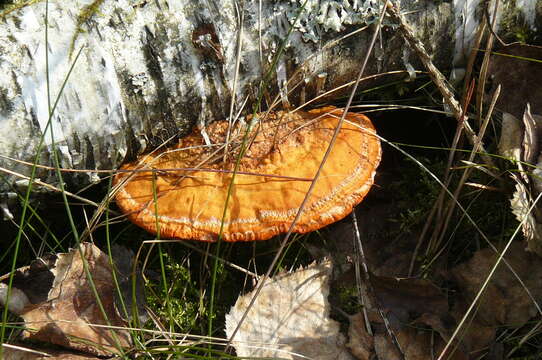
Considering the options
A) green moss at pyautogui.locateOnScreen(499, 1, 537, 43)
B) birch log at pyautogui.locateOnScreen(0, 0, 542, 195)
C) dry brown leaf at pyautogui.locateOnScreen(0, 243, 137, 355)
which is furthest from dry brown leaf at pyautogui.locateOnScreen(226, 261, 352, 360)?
green moss at pyautogui.locateOnScreen(499, 1, 537, 43)

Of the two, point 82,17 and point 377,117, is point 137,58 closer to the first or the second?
point 82,17

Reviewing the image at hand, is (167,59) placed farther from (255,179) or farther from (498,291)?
(498,291)

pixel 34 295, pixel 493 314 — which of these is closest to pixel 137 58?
pixel 34 295

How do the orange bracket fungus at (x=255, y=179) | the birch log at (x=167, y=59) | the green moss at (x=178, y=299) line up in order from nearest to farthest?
the birch log at (x=167, y=59) < the orange bracket fungus at (x=255, y=179) < the green moss at (x=178, y=299)

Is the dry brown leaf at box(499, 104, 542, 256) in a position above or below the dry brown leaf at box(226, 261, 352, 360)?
above

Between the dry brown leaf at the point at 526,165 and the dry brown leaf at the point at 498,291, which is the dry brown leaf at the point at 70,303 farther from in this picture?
the dry brown leaf at the point at 526,165

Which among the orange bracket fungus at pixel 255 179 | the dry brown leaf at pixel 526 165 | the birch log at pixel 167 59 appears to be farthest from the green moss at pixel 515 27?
the orange bracket fungus at pixel 255 179

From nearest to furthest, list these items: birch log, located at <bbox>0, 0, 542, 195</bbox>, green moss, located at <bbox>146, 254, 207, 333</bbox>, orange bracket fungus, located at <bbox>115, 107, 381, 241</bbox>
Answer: birch log, located at <bbox>0, 0, 542, 195</bbox> < orange bracket fungus, located at <bbox>115, 107, 381, 241</bbox> < green moss, located at <bbox>146, 254, 207, 333</bbox>

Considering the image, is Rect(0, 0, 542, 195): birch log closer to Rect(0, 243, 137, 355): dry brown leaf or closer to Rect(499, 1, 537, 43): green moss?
Rect(499, 1, 537, 43): green moss
